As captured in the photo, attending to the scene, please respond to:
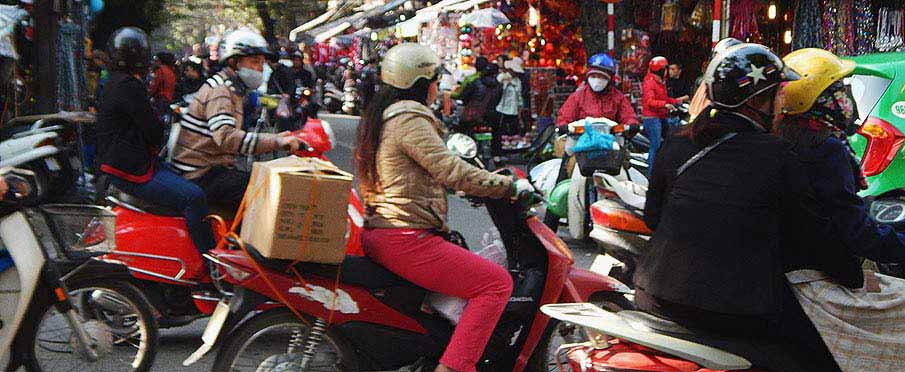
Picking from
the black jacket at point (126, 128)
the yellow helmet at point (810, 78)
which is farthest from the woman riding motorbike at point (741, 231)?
the black jacket at point (126, 128)

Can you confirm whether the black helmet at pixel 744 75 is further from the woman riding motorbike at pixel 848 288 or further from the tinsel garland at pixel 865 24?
the tinsel garland at pixel 865 24

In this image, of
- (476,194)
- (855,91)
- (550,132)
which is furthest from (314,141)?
(550,132)

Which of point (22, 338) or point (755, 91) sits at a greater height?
point (755, 91)

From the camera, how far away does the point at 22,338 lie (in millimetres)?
4586

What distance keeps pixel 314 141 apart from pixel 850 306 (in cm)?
295

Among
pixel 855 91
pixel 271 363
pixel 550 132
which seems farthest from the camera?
pixel 550 132

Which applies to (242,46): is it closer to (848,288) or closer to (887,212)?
(887,212)

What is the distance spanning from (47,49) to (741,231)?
9078 mm

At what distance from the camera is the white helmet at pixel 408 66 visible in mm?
4387

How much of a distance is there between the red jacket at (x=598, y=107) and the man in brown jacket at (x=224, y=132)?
5470 millimetres

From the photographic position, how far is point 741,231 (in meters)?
3.12

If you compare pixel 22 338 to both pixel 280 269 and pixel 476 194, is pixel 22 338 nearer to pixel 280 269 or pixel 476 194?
pixel 280 269

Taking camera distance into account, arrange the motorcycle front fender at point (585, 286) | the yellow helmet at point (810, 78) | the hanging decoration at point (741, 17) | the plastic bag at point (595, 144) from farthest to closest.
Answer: the hanging decoration at point (741, 17) < the plastic bag at point (595, 144) < the motorcycle front fender at point (585, 286) < the yellow helmet at point (810, 78)

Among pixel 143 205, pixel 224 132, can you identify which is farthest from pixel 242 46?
pixel 143 205
